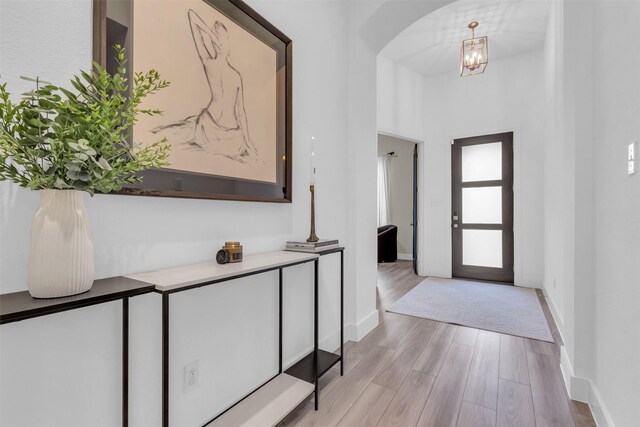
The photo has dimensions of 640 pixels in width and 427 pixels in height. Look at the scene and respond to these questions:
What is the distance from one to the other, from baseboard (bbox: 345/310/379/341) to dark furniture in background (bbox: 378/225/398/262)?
148 inches

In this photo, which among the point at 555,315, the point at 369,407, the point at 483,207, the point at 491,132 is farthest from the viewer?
the point at 483,207

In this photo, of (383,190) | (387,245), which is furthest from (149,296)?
(383,190)

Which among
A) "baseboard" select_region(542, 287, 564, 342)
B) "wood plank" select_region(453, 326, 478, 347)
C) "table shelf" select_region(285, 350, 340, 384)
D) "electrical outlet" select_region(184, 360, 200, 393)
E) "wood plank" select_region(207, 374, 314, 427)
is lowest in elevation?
"wood plank" select_region(453, 326, 478, 347)

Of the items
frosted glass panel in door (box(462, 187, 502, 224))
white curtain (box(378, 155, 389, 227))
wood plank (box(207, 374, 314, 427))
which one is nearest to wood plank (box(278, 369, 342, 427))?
wood plank (box(207, 374, 314, 427))

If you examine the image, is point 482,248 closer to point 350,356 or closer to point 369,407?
point 350,356

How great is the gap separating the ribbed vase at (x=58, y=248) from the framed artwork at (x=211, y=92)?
26 centimetres

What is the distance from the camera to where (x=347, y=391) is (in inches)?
69.1

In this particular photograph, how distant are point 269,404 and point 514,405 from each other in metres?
1.34

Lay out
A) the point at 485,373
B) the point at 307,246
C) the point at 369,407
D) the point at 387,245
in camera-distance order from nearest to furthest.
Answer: the point at 369,407 → the point at 307,246 → the point at 485,373 → the point at 387,245

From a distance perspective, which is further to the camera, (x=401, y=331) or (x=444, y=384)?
(x=401, y=331)

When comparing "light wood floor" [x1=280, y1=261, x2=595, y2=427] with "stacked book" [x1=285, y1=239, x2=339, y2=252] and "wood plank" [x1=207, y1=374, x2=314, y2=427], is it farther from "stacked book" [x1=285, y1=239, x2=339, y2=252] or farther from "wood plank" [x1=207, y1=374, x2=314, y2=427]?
"stacked book" [x1=285, y1=239, x2=339, y2=252]

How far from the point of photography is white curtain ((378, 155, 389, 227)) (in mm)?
7301

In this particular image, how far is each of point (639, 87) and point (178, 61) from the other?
177 cm

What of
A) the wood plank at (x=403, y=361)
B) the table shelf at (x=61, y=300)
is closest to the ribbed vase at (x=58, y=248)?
the table shelf at (x=61, y=300)
